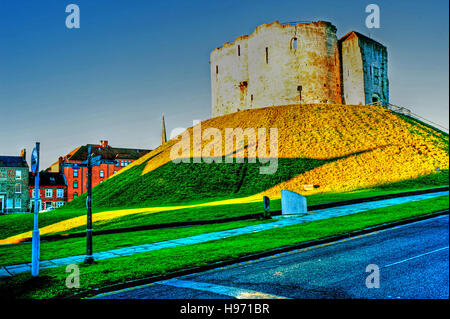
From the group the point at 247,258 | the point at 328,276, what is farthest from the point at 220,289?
the point at 247,258

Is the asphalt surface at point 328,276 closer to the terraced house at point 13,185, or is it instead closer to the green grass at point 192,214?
the green grass at point 192,214

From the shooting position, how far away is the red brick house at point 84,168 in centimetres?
7925

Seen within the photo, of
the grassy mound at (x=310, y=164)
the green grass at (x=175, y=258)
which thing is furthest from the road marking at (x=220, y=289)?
the grassy mound at (x=310, y=164)

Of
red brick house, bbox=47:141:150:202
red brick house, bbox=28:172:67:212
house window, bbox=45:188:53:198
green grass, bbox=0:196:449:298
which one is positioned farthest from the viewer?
red brick house, bbox=47:141:150:202

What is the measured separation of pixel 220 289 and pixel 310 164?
39.2 m

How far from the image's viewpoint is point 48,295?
311 inches

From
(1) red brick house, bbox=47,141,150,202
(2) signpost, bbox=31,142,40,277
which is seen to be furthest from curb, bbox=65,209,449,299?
(1) red brick house, bbox=47,141,150,202

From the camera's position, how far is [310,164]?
1801 inches

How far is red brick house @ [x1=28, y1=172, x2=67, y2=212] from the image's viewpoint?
248 ft

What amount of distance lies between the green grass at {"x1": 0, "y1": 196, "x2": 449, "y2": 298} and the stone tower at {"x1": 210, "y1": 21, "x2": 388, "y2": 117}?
49018mm

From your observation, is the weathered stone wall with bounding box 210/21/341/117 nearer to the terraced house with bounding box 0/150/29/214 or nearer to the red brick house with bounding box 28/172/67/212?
the red brick house with bounding box 28/172/67/212

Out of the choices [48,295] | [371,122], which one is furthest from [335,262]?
[371,122]
